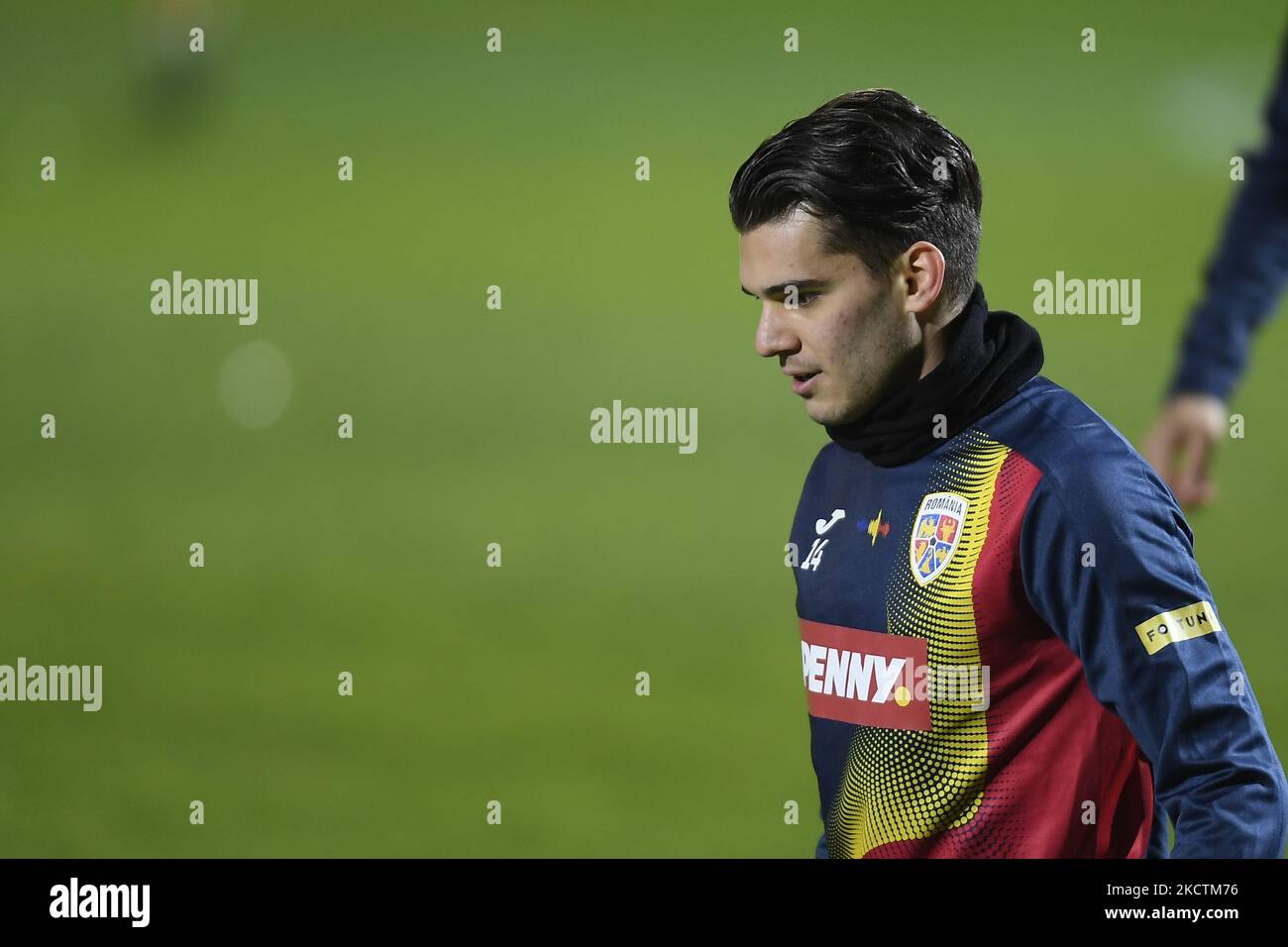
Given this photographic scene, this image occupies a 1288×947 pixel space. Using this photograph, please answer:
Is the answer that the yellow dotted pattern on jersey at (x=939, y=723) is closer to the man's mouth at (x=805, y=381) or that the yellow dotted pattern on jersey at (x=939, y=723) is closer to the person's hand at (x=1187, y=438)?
the man's mouth at (x=805, y=381)

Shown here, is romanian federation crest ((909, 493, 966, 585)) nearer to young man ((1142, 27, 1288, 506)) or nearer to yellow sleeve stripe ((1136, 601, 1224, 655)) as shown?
yellow sleeve stripe ((1136, 601, 1224, 655))

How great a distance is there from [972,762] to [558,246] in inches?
144

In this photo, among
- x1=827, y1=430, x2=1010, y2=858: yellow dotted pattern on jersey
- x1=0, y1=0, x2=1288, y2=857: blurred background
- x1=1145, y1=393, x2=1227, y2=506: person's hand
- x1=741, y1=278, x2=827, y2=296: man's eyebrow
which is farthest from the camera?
x1=0, y1=0, x2=1288, y2=857: blurred background

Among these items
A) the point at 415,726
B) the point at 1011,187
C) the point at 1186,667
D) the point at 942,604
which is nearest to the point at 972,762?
the point at 942,604

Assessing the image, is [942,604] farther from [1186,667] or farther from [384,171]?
[384,171]

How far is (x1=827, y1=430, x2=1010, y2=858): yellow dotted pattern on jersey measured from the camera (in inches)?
57.2

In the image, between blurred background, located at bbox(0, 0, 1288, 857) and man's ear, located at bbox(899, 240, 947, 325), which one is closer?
man's ear, located at bbox(899, 240, 947, 325)

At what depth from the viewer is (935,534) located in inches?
59.6

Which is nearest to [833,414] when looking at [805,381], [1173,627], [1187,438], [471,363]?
[805,381]

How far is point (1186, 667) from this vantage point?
49.6 inches

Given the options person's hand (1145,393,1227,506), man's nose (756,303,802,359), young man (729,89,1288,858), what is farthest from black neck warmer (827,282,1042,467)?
person's hand (1145,393,1227,506)

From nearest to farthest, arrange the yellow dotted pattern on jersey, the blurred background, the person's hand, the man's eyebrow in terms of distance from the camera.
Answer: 1. the yellow dotted pattern on jersey
2. the man's eyebrow
3. the person's hand
4. the blurred background

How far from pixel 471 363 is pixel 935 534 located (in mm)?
3569

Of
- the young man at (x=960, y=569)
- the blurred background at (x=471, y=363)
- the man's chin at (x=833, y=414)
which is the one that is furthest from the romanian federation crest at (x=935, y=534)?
the blurred background at (x=471, y=363)
